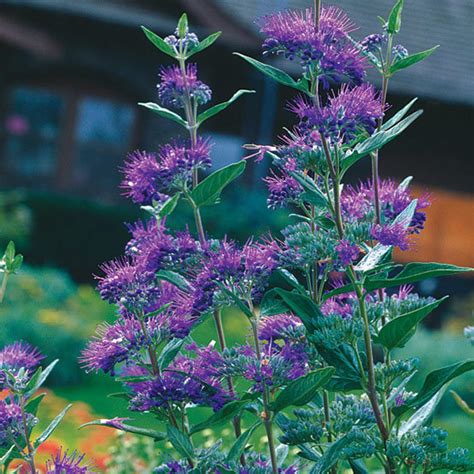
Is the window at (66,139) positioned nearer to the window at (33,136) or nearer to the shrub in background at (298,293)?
the window at (33,136)

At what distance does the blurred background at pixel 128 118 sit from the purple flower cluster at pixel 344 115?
751 centimetres

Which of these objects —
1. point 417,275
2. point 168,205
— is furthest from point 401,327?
A: point 168,205

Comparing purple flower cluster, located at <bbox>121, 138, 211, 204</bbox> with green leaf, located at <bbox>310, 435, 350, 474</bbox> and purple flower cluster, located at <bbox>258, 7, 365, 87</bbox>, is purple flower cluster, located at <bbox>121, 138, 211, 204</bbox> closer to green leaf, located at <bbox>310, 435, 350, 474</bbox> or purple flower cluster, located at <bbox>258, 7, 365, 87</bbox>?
purple flower cluster, located at <bbox>258, 7, 365, 87</bbox>

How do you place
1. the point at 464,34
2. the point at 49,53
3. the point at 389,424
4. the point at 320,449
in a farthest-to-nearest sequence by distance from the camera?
1. the point at 464,34
2. the point at 49,53
3. the point at 320,449
4. the point at 389,424

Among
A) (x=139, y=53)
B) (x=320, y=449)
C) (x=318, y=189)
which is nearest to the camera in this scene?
(x=318, y=189)

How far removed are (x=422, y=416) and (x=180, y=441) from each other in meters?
0.55

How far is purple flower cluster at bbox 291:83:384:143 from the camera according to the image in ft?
6.06

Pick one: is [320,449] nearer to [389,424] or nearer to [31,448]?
[389,424]

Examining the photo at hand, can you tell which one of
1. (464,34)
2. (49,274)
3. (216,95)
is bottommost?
(49,274)

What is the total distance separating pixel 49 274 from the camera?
9.43m

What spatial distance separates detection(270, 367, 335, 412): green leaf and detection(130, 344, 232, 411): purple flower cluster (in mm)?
146

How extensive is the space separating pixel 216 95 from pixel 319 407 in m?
12.0

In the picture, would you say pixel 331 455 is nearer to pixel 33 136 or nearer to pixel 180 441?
pixel 180 441

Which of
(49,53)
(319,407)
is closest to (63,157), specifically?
(49,53)
